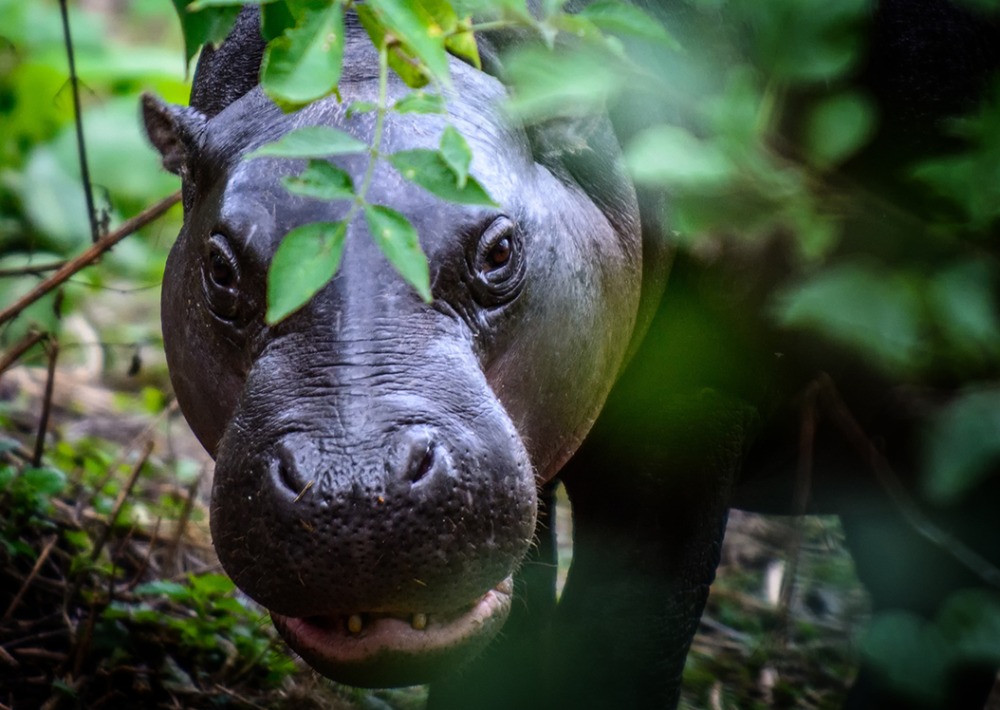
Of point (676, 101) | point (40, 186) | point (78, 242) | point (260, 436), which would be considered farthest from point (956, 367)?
point (40, 186)

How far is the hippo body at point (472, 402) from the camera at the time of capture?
2066 millimetres

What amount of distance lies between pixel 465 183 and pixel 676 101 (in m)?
0.52

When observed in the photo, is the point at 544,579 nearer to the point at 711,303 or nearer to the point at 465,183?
the point at 711,303

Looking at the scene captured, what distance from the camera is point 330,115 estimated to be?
2506 millimetres

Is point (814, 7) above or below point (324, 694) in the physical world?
above

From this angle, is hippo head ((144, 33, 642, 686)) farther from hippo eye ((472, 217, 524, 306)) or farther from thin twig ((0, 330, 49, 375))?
thin twig ((0, 330, 49, 375))

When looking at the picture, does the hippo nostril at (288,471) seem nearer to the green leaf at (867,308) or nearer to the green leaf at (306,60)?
the green leaf at (306,60)

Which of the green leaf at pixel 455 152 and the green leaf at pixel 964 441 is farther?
the green leaf at pixel 455 152

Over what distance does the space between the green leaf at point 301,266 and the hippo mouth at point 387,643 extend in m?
0.78

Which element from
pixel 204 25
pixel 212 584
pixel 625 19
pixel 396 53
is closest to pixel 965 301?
pixel 625 19

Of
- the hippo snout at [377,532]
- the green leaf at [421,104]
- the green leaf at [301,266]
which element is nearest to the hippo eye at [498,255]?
the hippo snout at [377,532]

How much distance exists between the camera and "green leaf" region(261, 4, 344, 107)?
1.54 meters

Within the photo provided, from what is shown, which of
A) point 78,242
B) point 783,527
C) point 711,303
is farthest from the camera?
point 783,527

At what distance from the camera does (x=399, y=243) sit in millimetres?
1622
